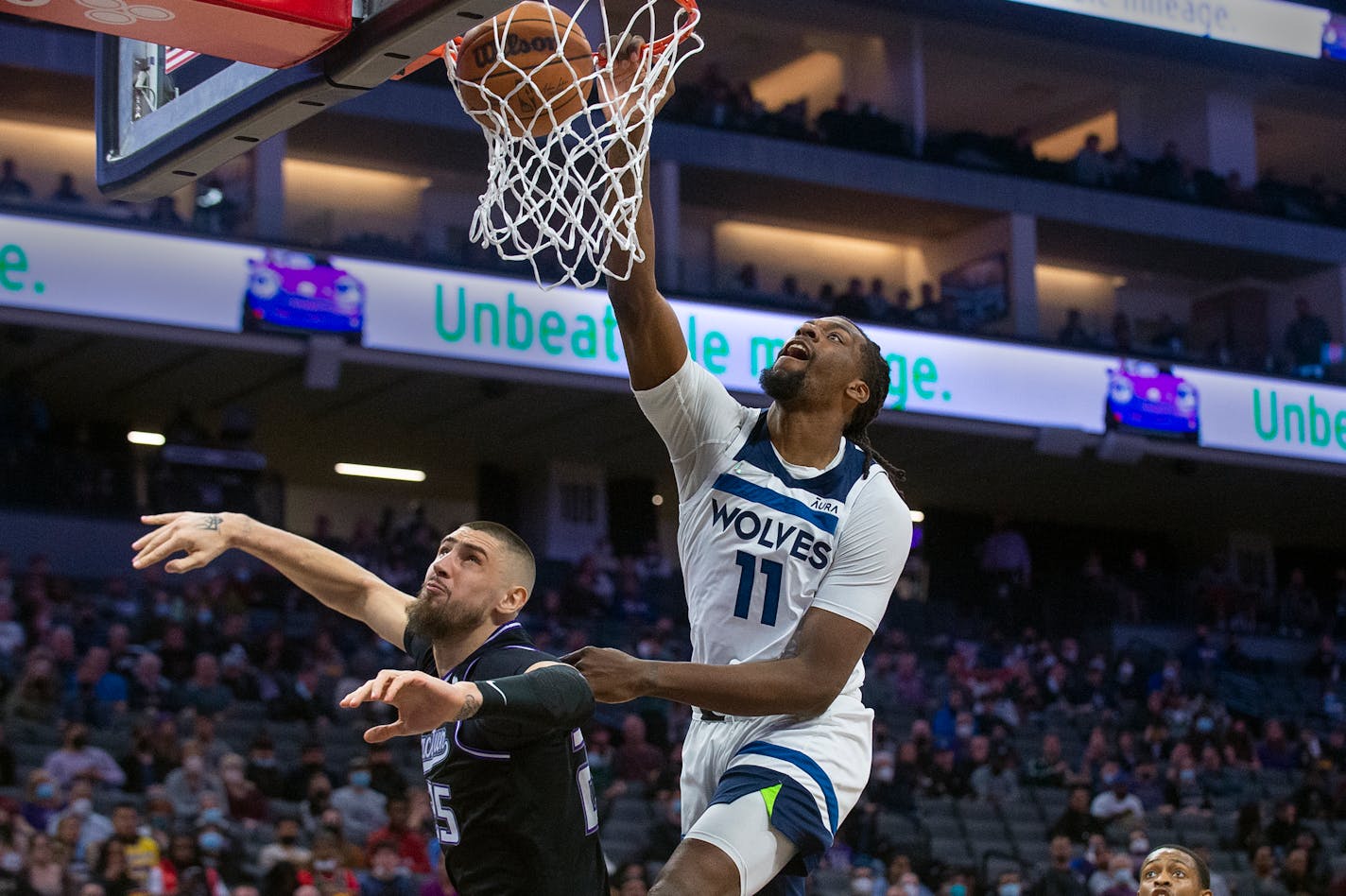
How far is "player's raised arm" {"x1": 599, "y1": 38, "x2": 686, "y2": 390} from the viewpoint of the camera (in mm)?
4516

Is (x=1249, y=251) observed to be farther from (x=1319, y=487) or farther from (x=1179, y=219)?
(x=1319, y=487)

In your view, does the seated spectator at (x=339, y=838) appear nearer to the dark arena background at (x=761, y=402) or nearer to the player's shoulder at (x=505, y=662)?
the dark arena background at (x=761, y=402)

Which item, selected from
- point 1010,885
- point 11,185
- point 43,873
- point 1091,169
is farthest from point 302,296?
point 1091,169

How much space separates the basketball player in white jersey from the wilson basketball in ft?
1.00

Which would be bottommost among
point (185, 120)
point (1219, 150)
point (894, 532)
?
point (894, 532)

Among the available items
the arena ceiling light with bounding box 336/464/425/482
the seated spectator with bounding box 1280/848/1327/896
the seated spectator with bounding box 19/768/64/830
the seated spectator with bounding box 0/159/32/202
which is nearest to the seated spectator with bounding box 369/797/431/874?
the seated spectator with bounding box 19/768/64/830

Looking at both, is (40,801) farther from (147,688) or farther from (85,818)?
(147,688)

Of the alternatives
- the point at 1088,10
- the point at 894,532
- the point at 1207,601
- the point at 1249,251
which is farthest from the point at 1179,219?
the point at 894,532

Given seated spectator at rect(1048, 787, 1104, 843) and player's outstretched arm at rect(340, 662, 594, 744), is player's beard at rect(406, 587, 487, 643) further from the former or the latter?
seated spectator at rect(1048, 787, 1104, 843)

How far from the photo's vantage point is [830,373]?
15.4 feet

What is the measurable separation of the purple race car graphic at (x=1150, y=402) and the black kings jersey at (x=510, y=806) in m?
19.7

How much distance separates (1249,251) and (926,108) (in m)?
5.87

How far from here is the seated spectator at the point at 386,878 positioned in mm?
10648

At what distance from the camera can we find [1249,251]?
2731cm
